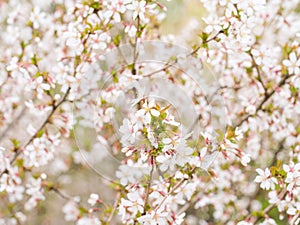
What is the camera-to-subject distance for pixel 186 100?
1.94 metres

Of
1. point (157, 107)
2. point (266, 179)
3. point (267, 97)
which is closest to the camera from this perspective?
point (157, 107)

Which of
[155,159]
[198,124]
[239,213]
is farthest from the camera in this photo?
[239,213]

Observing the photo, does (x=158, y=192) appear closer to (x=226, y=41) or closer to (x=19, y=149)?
(x=226, y=41)

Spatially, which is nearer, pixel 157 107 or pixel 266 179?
pixel 157 107

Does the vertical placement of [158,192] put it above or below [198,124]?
below

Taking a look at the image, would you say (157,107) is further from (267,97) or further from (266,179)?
(267,97)

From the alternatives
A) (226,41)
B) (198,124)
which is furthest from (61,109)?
(226,41)

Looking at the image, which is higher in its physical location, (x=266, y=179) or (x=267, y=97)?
(x=267, y=97)

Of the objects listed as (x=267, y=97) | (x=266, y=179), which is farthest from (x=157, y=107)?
(x=267, y=97)

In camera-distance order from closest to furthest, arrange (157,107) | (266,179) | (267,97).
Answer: (157,107), (266,179), (267,97)

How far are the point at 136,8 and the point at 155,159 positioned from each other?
481 mm

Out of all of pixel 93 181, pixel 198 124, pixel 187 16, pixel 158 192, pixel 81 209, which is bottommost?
pixel 158 192

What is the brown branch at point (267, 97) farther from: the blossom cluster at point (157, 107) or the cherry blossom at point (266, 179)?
the cherry blossom at point (266, 179)

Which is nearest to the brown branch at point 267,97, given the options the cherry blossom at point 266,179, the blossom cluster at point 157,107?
the blossom cluster at point 157,107
